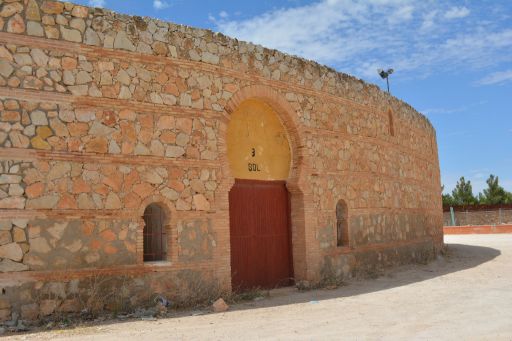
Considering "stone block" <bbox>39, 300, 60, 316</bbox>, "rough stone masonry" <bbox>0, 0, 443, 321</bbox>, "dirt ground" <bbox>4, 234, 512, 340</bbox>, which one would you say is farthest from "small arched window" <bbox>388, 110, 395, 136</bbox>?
"stone block" <bbox>39, 300, 60, 316</bbox>

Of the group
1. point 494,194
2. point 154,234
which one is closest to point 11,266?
point 154,234

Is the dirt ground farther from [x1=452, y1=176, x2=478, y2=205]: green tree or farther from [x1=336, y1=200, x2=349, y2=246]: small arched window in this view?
[x1=452, y1=176, x2=478, y2=205]: green tree

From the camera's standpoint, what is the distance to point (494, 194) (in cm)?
5312

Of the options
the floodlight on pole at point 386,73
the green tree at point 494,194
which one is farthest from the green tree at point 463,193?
the floodlight on pole at point 386,73

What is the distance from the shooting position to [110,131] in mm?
9070

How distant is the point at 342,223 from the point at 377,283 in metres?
1.78

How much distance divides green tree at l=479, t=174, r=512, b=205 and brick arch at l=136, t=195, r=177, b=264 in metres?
49.1

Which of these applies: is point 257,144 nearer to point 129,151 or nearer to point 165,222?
point 165,222

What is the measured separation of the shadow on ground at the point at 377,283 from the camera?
9664 mm

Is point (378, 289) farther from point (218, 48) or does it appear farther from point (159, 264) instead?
point (218, 48)

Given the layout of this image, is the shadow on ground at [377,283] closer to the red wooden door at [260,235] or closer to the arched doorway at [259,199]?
the red wooden door at [260,235]

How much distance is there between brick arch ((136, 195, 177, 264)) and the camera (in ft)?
29.9

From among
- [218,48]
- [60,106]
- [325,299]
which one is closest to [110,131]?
[60,106]

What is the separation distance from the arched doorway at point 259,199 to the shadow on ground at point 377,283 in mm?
600
